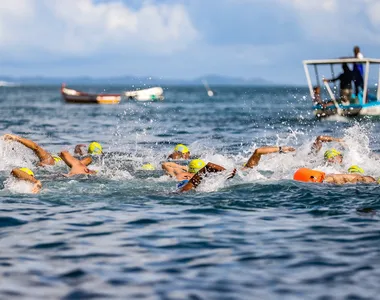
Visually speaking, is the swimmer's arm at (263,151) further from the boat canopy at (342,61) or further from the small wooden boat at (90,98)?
the small wooden boat at (90,98)

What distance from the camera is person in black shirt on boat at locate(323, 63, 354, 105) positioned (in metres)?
35.0

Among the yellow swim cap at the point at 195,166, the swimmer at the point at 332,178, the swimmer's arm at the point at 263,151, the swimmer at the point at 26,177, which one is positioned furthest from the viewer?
the swimmer's arm at the point at 263,151

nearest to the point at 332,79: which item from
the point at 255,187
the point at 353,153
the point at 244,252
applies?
the point at 353,153

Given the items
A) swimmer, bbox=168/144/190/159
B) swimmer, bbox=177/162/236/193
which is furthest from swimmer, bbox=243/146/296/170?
swimmer, bbox=168/144/190/159

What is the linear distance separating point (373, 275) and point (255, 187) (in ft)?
19.8

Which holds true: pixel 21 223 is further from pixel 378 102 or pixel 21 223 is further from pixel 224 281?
pixel 378 102

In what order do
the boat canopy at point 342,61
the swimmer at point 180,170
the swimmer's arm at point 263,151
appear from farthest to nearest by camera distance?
1. the boat canopy at point 342,61
2. the swimmer's arm at point 263,151
3. the swimmer at point 180,170

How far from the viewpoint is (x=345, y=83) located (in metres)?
36.1

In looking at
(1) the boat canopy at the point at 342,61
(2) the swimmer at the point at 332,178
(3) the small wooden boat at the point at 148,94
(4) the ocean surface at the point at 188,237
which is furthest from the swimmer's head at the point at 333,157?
(3) the small wooden boat at the point at 148,94

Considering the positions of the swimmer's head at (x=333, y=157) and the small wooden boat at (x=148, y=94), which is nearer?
the swimmer's head at (x=333, y=157)

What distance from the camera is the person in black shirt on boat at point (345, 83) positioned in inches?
1379

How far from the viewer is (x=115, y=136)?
33125mm

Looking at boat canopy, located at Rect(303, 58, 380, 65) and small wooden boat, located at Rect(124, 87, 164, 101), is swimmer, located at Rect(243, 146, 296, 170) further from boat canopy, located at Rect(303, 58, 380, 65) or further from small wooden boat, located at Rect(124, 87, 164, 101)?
small wooden boat, located at Rect(124, 87, 164, 101)

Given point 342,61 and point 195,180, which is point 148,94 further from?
point 195,180
